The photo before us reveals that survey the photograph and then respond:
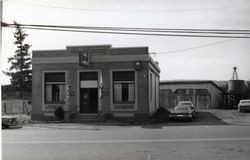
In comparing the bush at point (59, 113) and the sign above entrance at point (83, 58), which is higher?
the sign above entrance at point (83, 58)

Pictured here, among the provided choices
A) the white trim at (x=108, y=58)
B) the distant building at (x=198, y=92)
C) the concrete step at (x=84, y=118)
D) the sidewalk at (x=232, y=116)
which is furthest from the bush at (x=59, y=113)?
the sidewalk at (x=232, y=116)

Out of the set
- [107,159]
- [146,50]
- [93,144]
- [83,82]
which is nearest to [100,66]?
[83,82]

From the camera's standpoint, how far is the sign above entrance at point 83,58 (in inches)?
815

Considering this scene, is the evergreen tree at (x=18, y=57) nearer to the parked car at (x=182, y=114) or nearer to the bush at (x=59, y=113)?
the bush at (x=59, y=113)

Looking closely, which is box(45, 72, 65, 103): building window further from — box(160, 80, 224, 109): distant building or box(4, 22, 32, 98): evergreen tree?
box(160, 80, 224, 109): distant building

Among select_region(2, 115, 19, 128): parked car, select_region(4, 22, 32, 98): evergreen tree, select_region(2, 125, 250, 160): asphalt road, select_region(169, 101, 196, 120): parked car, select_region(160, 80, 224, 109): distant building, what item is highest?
select_region(4, 22, 32, 98): evergreen tree

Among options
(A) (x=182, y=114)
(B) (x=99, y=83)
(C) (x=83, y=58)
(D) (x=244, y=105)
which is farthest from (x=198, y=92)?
(C) (x=83, y=58)

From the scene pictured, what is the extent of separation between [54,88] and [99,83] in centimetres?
265

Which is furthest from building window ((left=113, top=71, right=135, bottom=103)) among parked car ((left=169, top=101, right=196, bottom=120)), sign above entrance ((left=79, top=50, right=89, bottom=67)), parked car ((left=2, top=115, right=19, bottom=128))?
parked car ((left=2, top=115, right=19, bottom=128))

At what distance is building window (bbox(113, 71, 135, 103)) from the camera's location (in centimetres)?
2212

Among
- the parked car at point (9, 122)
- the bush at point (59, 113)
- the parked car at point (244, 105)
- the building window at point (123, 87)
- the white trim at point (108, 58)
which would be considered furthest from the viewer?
the building window at point (123, 87)

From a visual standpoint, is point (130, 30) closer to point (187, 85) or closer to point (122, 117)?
point (187, 85)

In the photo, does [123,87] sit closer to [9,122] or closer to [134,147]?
[9,122]

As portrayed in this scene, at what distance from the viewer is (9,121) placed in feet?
58.4
